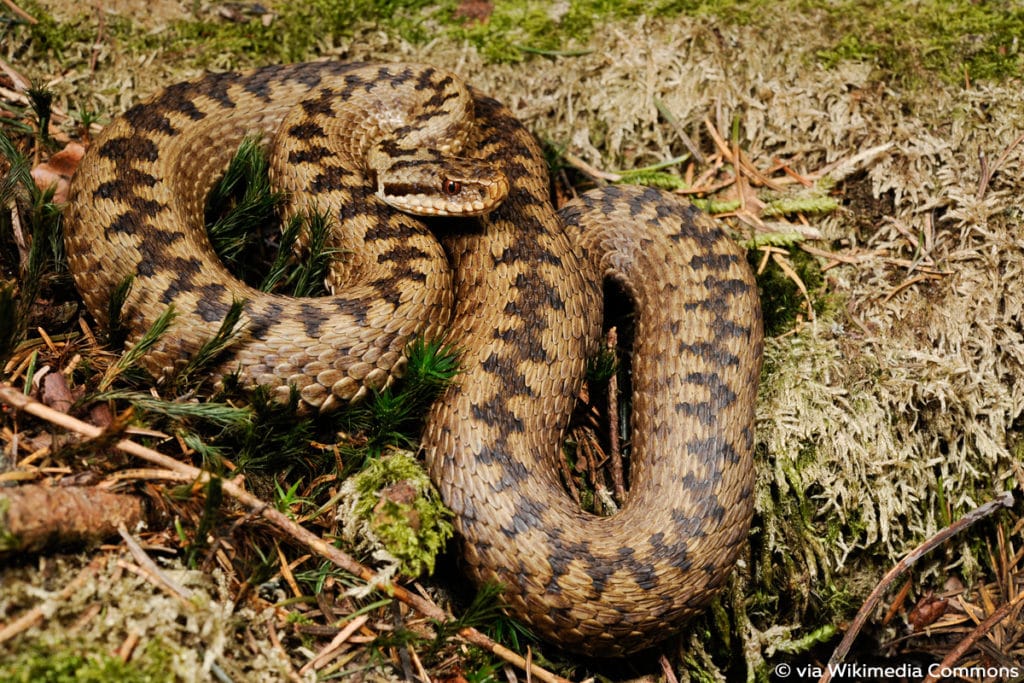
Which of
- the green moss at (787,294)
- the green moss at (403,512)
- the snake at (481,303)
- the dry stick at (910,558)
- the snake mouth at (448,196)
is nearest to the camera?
the green moss at (403,512)

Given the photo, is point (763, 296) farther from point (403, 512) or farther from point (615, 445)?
point (403, 512)

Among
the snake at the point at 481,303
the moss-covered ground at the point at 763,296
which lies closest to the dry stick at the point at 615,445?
the snake at the point at 481,303

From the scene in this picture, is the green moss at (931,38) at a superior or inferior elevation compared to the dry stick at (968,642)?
superior

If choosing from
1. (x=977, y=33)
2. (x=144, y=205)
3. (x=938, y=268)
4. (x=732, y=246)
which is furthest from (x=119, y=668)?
(x=977, y=33)

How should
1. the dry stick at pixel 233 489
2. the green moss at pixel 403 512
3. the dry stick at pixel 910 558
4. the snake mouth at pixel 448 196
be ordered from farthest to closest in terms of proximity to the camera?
the snake mouth at pixel 448 196, the dry stick at pixel 910 558, the green moss at pixel 403 512, the dry stick at pixel 233 489

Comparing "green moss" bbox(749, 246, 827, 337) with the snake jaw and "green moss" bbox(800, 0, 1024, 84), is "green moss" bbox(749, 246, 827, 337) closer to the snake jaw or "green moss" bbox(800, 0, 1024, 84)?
"green moss" bbox(800, 0, 1024, 84)

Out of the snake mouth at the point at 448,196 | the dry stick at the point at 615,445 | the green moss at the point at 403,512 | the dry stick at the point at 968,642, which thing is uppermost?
the snake mouth at the point at 448,196

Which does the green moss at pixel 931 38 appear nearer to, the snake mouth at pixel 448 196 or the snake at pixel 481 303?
the snake at pixel 481 303

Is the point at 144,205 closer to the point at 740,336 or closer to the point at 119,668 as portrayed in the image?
the point at 119,668
